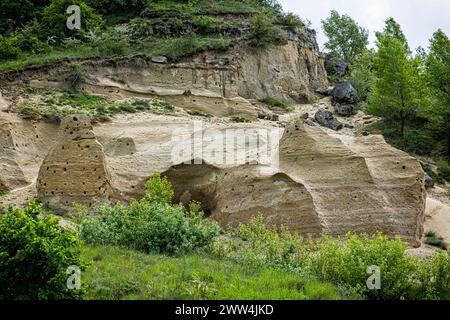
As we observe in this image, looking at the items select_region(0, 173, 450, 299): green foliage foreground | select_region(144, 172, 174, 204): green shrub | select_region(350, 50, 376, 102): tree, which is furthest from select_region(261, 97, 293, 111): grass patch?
select_region(0, 173, 450, 299): green foliage foreground

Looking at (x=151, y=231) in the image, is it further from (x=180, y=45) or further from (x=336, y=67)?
(x=336, y=67)

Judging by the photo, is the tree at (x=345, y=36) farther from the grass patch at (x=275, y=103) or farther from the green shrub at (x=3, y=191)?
the green shrub at (x=3, y=191)

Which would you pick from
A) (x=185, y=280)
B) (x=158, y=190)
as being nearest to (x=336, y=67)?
(x=158, y=190)

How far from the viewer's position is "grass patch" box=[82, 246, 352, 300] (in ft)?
35.4

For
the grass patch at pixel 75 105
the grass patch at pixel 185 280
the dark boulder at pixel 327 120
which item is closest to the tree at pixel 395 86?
the dark boulder at pixel 327 120

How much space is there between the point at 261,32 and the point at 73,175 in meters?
25.4

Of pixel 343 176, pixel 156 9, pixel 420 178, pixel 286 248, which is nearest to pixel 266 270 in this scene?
pixel 286 248

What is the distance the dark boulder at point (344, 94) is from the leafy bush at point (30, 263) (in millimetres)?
36593

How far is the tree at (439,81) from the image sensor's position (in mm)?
34031

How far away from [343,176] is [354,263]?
7.00 metres

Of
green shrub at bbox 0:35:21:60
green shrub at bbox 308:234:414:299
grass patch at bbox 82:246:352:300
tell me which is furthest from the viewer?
green shrub at bbox 0:35:21:60

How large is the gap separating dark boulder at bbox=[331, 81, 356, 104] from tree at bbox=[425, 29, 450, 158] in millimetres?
8338

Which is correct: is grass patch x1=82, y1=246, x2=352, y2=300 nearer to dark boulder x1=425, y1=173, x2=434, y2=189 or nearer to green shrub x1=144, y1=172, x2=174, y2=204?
green shrub x1=144, y1=172, x2=174, y2=204

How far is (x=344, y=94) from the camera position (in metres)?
44.0
